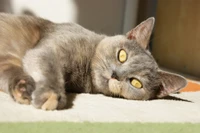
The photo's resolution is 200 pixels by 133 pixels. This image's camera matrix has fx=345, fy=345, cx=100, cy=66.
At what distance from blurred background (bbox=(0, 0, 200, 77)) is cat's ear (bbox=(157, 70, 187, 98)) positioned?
3.64 feet

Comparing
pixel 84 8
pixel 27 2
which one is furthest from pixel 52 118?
pixel 84 8

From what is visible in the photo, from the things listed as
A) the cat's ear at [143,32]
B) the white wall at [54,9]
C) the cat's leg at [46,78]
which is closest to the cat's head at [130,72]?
the cat's ear at [143,32]

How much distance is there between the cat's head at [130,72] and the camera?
1426 mm

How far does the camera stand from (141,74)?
1.47 m

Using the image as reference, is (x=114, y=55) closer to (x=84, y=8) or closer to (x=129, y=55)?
(x=129, y=55)

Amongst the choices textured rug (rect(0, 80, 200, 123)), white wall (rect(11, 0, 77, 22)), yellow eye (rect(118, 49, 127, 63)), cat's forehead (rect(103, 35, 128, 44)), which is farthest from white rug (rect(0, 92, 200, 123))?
white wall (rect(11, 0, 77, 22))

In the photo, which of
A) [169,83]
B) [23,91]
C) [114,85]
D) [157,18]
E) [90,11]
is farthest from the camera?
[157,18]

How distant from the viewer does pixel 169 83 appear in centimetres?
153

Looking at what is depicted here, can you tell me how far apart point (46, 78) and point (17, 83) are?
4.0 inches

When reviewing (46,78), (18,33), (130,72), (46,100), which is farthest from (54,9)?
(46,100)

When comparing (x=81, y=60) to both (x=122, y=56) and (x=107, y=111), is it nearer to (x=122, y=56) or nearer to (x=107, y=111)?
(x=122, y=56)

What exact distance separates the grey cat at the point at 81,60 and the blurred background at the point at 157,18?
816 mm

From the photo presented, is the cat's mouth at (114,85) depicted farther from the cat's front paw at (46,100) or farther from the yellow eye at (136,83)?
Answer: the cat's front paw at (46,100)

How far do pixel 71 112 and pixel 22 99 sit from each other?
17 cm
